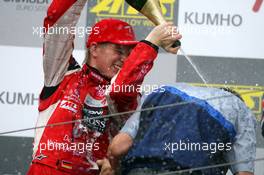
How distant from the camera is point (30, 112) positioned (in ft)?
10.2

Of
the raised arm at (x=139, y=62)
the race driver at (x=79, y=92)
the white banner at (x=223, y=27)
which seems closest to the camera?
the raised arm at (x=139, y=62)

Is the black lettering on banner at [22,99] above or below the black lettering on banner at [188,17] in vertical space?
below

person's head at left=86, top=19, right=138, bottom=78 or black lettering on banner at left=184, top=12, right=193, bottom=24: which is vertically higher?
black lettering on banner at left=184, top=12, right=193, bottom=24

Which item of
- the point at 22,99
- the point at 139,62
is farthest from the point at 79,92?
the point at 22,99

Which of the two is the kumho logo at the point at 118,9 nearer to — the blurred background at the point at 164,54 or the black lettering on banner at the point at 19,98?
the blurred background at the point at 164,54

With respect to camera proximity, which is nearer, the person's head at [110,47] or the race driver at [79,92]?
the race driver at [79,92]

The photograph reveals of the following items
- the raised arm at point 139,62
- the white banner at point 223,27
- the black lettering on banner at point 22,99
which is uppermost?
the white banner at point 223,27

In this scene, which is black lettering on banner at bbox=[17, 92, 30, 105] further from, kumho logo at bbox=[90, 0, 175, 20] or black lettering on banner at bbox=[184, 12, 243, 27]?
black lettering on banner at bbox=[184, 12, 243, 27]

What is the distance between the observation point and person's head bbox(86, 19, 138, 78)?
2.30 m

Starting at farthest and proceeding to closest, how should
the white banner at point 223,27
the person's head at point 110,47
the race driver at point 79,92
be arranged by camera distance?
the white banner at point 223,27 → the person's head at point 110,47 → the race driver at point 79,92

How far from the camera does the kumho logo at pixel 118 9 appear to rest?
3088mm

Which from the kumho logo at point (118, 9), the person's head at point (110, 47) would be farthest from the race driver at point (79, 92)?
the kumho logo at point (118, 9)

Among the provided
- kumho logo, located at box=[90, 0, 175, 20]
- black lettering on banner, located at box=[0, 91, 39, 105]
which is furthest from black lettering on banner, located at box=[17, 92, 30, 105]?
kumho logo, located at box=[90, 0, 175, 20]

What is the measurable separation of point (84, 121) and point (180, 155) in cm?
31
